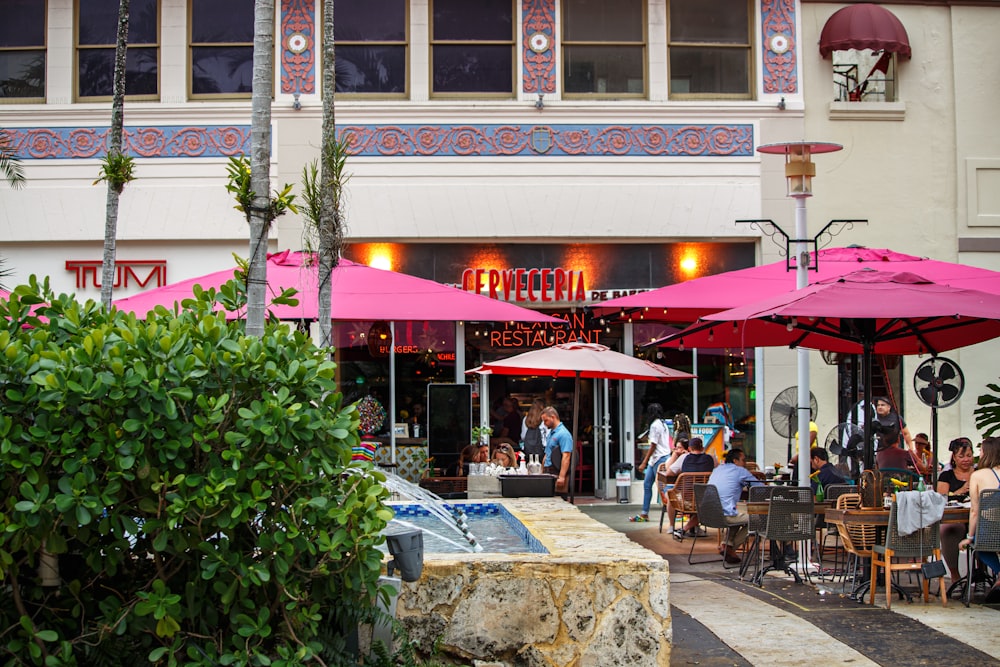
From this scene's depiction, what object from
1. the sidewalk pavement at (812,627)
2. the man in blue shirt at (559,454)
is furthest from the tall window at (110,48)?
the sidewalk pavement at (812,627)

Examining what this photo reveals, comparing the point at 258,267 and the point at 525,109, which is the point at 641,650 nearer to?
the point at 258,267

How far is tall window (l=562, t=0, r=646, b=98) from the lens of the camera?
17484 mm

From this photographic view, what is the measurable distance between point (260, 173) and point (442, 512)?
3618 mm

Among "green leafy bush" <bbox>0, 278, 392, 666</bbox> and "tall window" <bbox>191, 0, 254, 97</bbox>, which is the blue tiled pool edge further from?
"tall window" <bbox>191, 0, 254, 97</bbox>

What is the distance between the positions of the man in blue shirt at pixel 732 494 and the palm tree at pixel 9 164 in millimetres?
9863

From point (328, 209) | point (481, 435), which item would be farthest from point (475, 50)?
point (328, 209)

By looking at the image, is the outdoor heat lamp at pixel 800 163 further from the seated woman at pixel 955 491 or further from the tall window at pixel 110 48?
the tall window at pixel 110 48

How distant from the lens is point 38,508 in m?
5.22

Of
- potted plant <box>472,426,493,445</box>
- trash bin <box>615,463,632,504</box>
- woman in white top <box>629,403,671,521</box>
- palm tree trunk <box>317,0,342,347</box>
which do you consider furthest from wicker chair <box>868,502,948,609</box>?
trash bin <box>615,463,632,504</box>

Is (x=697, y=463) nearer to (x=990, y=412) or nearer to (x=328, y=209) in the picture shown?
(x=990, y=412)

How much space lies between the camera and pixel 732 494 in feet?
40.0

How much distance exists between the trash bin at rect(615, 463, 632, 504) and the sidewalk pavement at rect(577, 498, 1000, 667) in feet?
19.0

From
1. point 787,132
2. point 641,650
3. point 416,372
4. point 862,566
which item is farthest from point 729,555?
point 787,132

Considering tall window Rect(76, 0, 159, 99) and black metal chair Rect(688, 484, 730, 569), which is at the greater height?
tall window Rect(76, 0, 159, 99)
